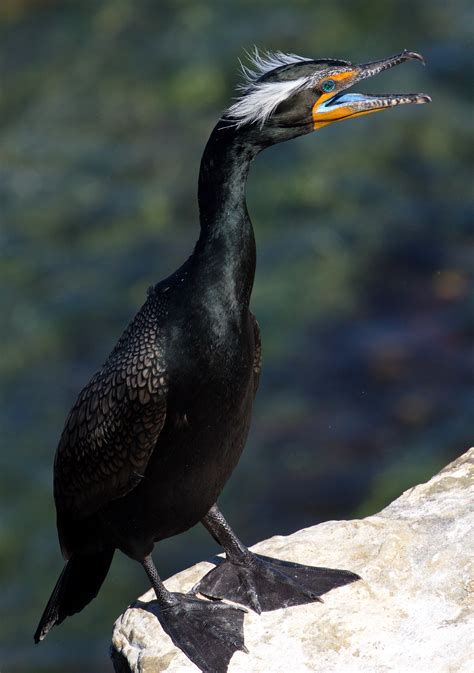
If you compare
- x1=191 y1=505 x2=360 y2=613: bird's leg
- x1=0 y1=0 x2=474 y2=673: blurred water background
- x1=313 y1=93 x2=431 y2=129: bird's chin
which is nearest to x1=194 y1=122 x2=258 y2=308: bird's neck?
x1=313 y1=93 x2=431 y2=129: bird's chin

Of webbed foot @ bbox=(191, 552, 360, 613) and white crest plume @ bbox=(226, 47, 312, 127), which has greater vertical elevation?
white crest plume @ bbox=(226, 47, 312, 127)

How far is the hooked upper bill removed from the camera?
5.02 m

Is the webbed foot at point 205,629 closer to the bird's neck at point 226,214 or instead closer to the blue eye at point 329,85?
the bird's neck at point 226,214

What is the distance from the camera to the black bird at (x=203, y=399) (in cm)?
517

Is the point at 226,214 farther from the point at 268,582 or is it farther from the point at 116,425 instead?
the point at 268,582

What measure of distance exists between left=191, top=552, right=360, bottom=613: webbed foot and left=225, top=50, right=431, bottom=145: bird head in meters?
2.03

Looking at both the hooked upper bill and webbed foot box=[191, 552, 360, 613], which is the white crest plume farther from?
webbed foot box=[191, 552, 360, 613]

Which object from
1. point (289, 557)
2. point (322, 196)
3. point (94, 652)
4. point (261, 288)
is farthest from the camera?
point (322, 196)

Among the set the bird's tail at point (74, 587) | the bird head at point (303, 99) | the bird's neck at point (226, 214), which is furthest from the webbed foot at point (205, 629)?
the bird head at point (303, 99)

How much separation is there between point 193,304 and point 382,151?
819 cm

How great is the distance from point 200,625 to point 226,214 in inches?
75.0

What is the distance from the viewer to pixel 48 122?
45.2 feet

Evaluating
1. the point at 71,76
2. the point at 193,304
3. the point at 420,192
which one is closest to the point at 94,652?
the point at 193,304

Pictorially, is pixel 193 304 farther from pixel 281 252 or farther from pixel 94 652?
pixel 281 252
